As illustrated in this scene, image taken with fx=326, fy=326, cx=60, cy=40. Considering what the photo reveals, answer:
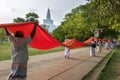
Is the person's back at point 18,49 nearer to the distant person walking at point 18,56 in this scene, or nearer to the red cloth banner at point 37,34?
the distant person walking at point 18,56

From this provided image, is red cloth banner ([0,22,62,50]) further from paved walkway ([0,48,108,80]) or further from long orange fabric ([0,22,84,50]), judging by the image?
paved walkway ([0,48,108,80])

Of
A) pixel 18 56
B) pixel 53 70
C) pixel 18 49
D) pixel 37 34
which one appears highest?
pixel 37 34

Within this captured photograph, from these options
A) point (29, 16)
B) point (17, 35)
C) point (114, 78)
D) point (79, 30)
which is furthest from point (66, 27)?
point (17, 35)

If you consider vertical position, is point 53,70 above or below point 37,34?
below

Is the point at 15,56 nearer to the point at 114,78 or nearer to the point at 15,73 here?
the point at 15,73

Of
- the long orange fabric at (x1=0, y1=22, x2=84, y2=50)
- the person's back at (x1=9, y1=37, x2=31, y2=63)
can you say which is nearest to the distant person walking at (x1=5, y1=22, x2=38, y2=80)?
the person's back at (x1=9, y1=37, x2=31, y2=63)

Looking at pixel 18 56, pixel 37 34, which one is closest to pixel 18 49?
pixel 18 56

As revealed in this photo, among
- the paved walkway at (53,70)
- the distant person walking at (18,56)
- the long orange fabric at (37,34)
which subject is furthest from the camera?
the paved walkway at (53,70)

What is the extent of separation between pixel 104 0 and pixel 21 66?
7842 mm

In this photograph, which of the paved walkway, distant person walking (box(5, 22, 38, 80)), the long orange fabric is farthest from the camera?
the paved walkway

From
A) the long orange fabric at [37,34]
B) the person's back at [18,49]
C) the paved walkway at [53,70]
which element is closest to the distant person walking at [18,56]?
the person's back at [18,49]

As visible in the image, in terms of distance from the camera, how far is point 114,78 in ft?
57.0

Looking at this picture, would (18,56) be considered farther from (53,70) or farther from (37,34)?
(53,70)

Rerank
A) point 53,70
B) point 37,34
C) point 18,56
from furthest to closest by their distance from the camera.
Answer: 1. point 53,70
2. point 37,34
3. point 18,56
